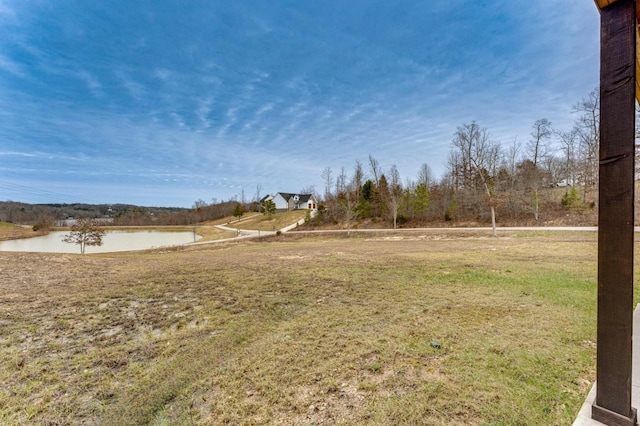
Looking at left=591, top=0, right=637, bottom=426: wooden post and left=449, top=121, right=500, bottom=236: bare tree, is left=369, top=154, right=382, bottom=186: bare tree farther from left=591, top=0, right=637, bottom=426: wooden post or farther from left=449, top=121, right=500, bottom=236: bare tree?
left=591, top=0, right=637, bottom=426: wooden post

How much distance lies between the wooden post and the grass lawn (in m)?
0.58

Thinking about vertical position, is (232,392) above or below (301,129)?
below

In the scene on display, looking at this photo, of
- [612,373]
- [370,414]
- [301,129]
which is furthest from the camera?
[301,129]

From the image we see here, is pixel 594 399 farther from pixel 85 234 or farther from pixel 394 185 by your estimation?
pixel 394 185

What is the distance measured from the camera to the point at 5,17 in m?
7.77

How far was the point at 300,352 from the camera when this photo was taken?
118 inches

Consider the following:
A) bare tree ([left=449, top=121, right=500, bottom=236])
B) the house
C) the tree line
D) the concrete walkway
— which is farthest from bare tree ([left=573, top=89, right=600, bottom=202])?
the house

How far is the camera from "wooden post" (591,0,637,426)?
1560 millimetres

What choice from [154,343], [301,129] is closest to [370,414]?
[154,343]

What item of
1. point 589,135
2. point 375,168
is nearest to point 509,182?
point 589,135

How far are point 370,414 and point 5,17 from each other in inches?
546

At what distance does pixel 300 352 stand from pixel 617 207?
3035mm

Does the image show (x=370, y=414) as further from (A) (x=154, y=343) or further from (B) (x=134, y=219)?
(B) (x=134, y=219)

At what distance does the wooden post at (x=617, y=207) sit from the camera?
61.4 inches
